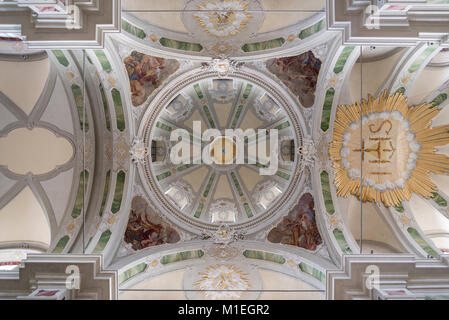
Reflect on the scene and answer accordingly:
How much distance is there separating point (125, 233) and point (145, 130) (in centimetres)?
328

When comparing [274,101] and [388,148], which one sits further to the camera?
[274,101]

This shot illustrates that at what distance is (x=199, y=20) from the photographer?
9.76 metres

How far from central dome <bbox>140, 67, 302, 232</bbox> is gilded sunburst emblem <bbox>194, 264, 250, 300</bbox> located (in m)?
1.33

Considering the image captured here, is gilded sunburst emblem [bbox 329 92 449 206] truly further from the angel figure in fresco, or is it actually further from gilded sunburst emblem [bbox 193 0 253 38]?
the angel figure in fresco

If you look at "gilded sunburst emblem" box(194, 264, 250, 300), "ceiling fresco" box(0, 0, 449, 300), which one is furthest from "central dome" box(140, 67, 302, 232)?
"gilded sunburst emblem" box(194, 264, 250, 300)

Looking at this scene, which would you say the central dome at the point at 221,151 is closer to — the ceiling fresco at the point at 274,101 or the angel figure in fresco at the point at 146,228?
the ceiling fresco at the point at 274,101

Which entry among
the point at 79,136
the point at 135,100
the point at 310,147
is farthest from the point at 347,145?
the point at 79,136

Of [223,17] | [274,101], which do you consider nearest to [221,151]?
[274,101]

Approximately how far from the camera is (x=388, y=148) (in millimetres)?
10227

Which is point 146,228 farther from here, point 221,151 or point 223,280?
point 221,151

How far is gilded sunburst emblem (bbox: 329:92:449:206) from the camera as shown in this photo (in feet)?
33.3

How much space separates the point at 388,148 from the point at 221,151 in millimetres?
6362

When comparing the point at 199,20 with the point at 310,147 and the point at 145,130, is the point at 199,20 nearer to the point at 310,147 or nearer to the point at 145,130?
the point at 145,130

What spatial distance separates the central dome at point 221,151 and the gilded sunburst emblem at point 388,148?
1489 mm
